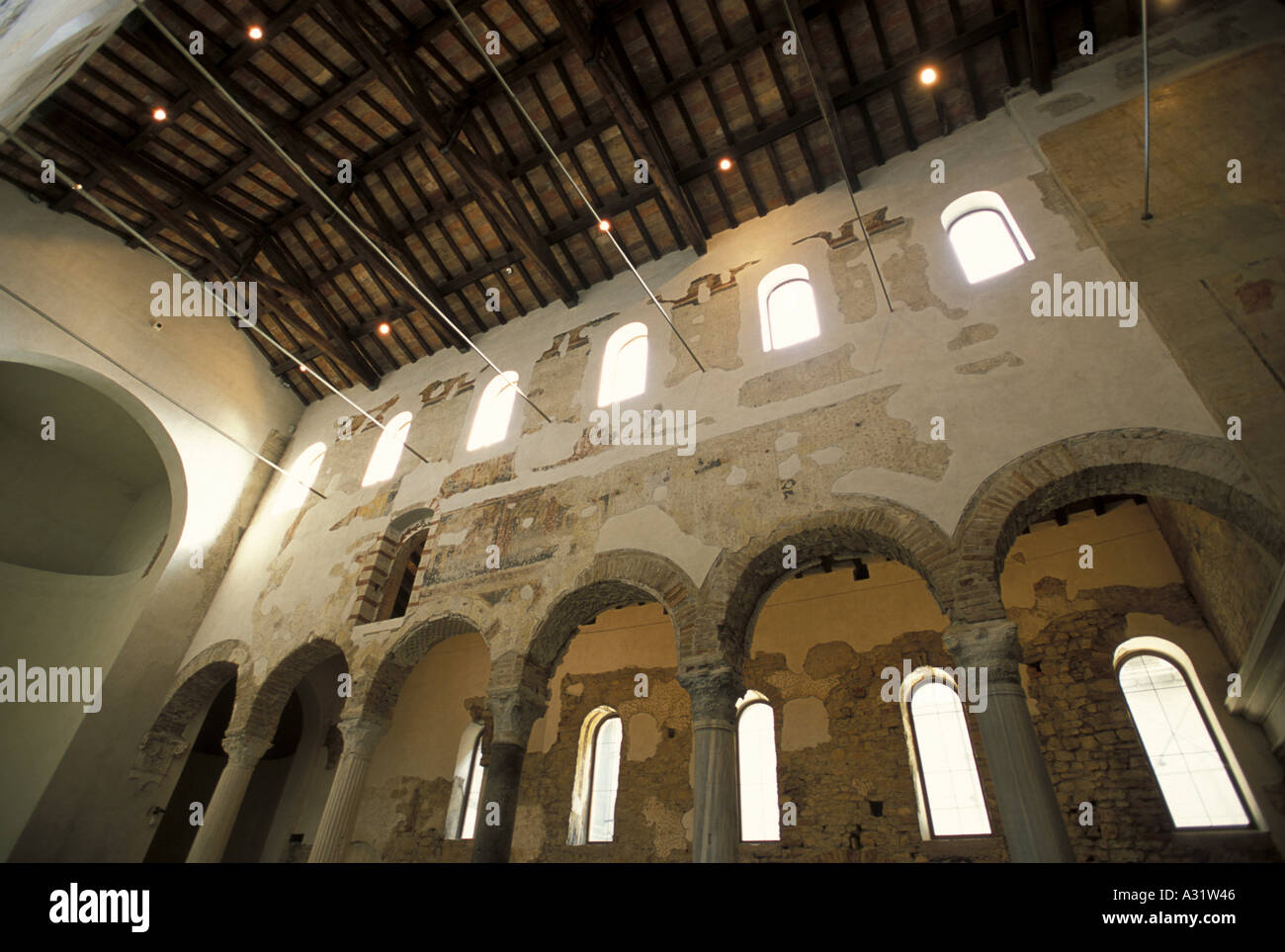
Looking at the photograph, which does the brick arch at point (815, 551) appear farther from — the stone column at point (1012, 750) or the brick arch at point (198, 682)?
the brick arch at point (198, 682)

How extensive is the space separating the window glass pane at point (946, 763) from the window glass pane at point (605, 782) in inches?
179

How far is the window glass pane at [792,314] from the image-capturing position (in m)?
8.55

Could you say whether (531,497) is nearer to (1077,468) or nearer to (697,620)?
(697,620)

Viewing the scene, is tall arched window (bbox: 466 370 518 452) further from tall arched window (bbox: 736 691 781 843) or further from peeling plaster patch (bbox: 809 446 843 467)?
tall arched window (bbox: 736 691 781 843)

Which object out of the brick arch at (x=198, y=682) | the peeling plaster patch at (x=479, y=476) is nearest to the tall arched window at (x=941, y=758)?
the peeling plaster patch at (x=479, y=476)

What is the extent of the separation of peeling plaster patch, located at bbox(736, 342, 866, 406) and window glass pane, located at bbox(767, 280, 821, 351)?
469 millimetres

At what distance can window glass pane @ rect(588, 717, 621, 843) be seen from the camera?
10.4m

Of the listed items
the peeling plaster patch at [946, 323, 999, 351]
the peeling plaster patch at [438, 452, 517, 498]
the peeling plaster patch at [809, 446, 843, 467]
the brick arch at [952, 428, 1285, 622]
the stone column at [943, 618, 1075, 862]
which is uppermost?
the peeling plaster patch at [438, 452, 517, 498]

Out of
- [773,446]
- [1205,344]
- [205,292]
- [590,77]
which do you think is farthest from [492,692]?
[205,292]

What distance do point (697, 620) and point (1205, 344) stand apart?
5115mm

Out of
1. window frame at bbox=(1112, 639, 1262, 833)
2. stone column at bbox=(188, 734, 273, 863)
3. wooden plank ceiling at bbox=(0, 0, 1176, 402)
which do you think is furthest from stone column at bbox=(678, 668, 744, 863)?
wooden plank ceiling at bbox=(0, 0, 1176, 402)

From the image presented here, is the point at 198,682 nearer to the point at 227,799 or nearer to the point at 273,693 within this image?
the point at 273,693

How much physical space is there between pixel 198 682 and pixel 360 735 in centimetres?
445

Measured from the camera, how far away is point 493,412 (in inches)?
445
